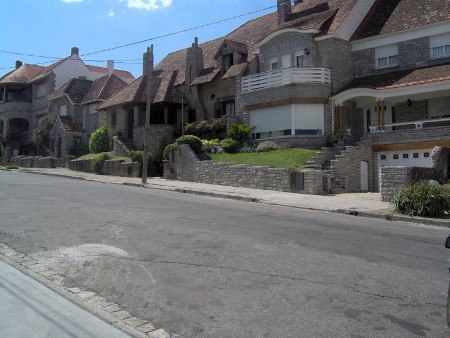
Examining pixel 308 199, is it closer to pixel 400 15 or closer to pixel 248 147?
pixel 248 147

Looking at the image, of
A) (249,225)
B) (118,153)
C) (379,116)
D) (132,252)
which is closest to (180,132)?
(118,153)

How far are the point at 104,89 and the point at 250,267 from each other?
1509 inches

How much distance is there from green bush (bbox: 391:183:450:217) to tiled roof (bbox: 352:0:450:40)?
1414 cm

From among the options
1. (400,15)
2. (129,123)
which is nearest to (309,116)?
(400,15)

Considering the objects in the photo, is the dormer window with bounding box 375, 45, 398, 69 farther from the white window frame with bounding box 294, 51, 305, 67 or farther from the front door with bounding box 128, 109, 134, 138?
the front door with bounding box 128, 109, 134, 138

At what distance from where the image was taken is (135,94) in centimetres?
3375

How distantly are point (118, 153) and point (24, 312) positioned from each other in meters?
28.9

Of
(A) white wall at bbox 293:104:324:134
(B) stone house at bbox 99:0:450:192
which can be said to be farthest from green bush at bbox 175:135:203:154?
(A) white wall at bbox 293:104:324:134

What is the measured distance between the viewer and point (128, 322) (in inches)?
199

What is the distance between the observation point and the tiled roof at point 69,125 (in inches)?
1646

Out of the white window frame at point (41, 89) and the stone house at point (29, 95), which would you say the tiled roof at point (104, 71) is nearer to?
the stone house at point (29, 95)

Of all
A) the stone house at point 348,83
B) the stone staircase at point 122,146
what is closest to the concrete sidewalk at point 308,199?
the stone house at point 348,83

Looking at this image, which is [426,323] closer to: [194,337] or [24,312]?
[194,337]

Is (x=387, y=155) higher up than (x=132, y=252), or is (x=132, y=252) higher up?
(x=387, y=155)
